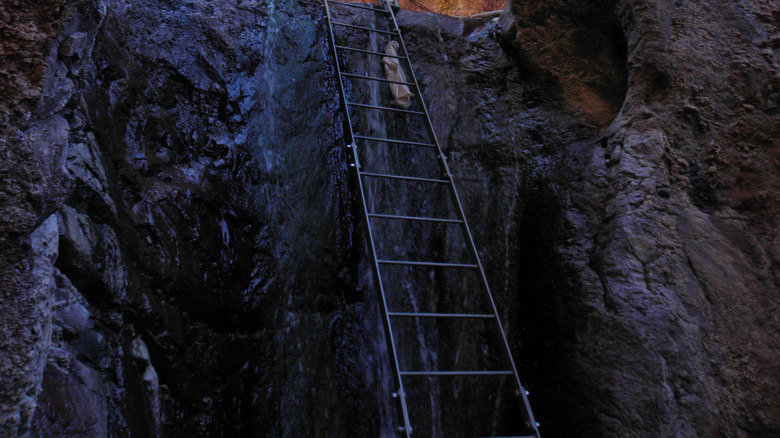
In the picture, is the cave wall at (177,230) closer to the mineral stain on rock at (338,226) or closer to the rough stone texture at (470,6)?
the mineral stain on rock at (338,226)

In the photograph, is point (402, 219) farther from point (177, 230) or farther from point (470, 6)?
point (470, 6)

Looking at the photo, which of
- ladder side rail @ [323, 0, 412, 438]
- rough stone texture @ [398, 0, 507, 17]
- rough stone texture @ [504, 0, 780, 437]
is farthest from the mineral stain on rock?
rough stone texture @ [398, 0, 507, 17]

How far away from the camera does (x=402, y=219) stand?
141 inches

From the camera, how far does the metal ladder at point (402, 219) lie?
2639 millimetres

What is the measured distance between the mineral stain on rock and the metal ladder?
17cm

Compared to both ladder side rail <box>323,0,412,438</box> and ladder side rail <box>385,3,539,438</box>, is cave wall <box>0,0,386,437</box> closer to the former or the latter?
ladder side rail <box>323,0,412,438</box>

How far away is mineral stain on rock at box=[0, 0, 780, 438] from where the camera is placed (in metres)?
2.16

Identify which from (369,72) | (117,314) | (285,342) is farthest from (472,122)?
(117,314)

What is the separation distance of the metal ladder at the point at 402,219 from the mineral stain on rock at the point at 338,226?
0.56 ft

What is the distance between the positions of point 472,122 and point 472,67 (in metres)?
0.62

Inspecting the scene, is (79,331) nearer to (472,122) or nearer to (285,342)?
(285,342)

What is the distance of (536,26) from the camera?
4422mm

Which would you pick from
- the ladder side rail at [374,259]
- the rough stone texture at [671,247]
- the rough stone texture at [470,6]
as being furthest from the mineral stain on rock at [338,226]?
the rough stone texture at [470,6]

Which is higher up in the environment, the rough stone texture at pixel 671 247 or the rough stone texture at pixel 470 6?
the rough stone texture at pixel 470 6
